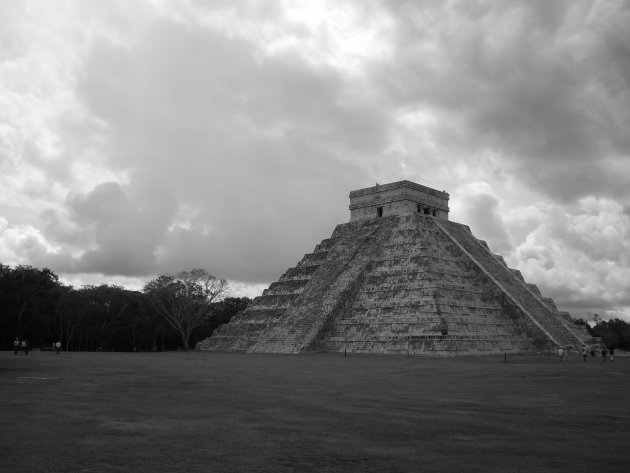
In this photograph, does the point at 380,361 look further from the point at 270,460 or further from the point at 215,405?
the point at 270,460

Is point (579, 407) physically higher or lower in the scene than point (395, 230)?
lower

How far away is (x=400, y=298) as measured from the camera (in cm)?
3541

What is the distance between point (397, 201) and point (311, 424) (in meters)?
35.9

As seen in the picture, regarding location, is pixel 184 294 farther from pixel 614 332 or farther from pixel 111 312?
pixel 614 332

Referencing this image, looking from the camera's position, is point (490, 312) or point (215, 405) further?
point (490, 312)

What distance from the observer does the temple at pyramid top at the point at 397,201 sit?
4464 cm

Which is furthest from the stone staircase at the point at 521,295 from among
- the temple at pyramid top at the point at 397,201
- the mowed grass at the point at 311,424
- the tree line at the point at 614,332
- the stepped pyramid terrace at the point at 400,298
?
the tree line at the point at 614,332

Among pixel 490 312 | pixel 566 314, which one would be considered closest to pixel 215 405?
pixel 490 312

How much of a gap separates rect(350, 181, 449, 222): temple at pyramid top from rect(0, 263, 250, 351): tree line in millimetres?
15965

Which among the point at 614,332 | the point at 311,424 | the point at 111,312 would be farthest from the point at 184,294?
the point at 614,332

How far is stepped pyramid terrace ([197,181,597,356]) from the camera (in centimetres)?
3322

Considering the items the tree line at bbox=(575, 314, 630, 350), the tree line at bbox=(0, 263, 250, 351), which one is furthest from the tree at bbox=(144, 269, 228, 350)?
the tree line at bbox=(575, 314, 630, 350)

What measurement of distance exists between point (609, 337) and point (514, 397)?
249ft

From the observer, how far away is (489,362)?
26.5m
